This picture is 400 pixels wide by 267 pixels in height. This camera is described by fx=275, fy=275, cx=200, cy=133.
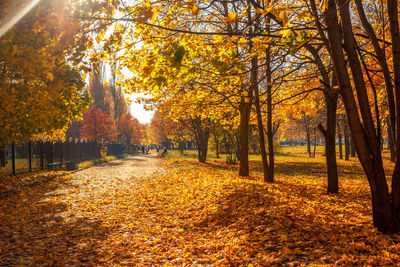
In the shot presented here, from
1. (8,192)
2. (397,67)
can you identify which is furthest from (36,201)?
(397,67)

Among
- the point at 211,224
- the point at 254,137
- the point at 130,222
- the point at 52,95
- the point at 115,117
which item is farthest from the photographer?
the point at 115,117

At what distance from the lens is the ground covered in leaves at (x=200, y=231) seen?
4.04 metres

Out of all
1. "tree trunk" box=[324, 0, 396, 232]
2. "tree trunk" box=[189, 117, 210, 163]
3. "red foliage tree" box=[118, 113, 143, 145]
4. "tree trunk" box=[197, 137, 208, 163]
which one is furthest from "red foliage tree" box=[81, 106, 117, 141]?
"tree trunk" box=[324, 0, 396, 232]

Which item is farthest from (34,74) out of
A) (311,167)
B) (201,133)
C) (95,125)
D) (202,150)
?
(95,125)

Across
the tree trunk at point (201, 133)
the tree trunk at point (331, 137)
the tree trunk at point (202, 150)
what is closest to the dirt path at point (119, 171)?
the tree trunk at point (202, 150)

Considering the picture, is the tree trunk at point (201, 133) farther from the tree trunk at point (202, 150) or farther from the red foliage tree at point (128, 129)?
the red foliage tree at point (128, 129)

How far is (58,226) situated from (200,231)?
334 centimetres

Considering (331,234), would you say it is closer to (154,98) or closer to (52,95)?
(154,98)

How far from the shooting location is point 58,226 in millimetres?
6418

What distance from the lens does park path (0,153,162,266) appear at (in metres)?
4.68

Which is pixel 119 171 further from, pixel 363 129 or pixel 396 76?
pixel 396 76

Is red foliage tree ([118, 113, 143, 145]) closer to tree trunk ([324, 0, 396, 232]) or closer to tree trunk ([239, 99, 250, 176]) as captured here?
tree trunk ([239, 99, 250, 176])

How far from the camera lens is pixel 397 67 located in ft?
13.1

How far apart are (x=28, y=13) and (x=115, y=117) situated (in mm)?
55371
